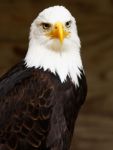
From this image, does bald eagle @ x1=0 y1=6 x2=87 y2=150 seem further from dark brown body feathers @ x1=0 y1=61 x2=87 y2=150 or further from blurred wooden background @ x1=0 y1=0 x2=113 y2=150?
blurred wooden background @ x1=0 y1=0 x2=113 y2=150

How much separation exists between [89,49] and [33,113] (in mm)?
1134

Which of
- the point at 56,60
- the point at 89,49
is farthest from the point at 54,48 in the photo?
the point at 89,49

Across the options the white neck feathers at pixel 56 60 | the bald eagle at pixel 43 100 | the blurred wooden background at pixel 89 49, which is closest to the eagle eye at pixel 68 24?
the bald eagle at pixel 43 100

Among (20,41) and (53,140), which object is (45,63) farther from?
(20,41)

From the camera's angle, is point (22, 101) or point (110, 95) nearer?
point (22, 101)

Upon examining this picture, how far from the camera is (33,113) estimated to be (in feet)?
20.2

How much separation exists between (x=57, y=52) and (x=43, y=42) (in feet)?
0.25

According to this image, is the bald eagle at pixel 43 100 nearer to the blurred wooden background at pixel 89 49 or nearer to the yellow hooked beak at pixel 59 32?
Answer: the yellow hooked beak at pixel 59 32

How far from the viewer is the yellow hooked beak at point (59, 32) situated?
20.1ft

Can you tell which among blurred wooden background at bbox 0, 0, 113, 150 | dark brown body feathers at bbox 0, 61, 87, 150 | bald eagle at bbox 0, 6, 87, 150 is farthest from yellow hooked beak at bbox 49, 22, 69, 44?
blurred wooden background at bbox 0, 0, 113, 150

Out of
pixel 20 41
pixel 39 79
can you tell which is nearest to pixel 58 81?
pixel 39 79

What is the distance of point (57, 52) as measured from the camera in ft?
20.5

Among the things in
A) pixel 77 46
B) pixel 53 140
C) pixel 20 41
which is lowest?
pixel 53 140

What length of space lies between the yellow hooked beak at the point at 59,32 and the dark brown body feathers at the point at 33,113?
0.18 m
